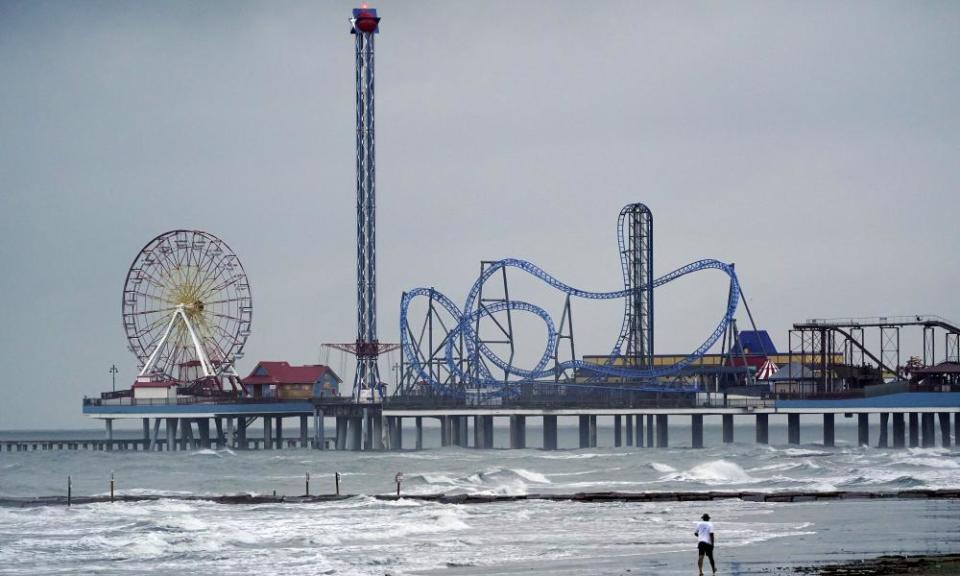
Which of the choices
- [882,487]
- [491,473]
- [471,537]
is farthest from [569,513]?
[491,473]

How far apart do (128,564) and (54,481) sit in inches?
1684

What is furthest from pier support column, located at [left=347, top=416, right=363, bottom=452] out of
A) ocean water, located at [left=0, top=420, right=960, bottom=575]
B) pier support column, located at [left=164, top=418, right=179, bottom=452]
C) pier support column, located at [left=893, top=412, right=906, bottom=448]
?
pier support column, located at [left=893, top=412, right=906, bottom=448]

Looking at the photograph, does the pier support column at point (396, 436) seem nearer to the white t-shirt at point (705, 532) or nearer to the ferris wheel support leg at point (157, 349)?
the ferris wheel support leg at point (157, 349)

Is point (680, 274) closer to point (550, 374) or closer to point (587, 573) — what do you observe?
point (550, 374)

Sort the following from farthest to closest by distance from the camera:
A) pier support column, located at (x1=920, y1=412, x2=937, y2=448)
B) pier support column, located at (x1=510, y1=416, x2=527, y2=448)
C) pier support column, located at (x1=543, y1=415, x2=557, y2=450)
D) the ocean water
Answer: pier support column, located at (x1=510, y1=416, x2=527, y2=448)
pier support column, located at (x1=543, y1=415, x2=557, y2=450)
pier support column, located at (x1=920, y1=412, x2=937, y2=448)
the ocean water

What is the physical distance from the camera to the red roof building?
439 feet

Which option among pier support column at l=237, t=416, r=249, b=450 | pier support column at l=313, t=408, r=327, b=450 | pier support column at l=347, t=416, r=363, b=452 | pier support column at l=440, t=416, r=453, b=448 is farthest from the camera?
pier support column at l=237, t=416, r=249, b=450

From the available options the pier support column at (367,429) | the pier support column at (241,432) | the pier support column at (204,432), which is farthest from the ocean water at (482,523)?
the pier support column at (241,432)

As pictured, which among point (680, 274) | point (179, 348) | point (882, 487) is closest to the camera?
point (882, 487)

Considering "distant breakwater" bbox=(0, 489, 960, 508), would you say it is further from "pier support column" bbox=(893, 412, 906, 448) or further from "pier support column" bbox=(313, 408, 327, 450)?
"pier support column" bbox=(313, 408, 327, 450)

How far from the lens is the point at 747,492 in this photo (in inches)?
2480

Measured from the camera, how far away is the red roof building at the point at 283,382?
13375 centimetres

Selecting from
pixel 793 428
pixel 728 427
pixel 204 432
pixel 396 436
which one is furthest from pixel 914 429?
pixel 204 432

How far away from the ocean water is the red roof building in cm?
4342
